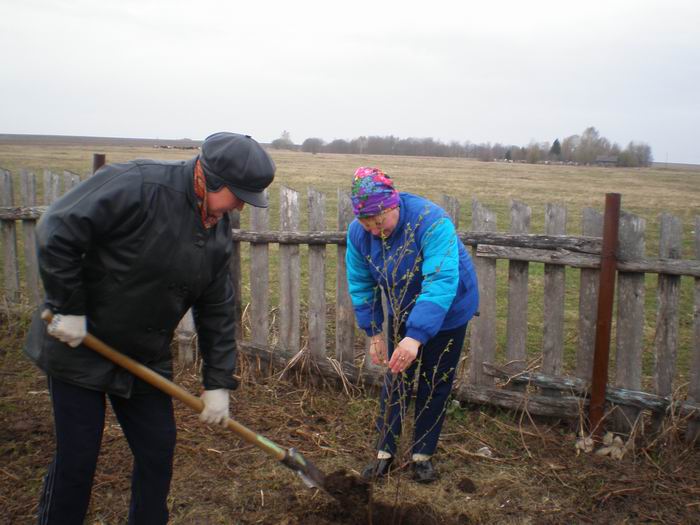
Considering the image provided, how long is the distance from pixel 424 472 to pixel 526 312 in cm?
138

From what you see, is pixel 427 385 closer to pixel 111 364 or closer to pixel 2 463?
pixel 111 364

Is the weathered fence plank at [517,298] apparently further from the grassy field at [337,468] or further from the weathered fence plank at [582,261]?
the grassy field at [337,468]

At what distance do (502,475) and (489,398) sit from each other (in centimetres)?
75

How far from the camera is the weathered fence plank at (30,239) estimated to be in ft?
20.4

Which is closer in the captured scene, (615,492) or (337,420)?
(615,492)

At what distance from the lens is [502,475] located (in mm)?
3775

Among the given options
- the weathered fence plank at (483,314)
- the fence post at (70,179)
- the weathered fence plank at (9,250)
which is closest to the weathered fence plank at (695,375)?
the weathered fence plank at (483,314)

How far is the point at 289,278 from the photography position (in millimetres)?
5047

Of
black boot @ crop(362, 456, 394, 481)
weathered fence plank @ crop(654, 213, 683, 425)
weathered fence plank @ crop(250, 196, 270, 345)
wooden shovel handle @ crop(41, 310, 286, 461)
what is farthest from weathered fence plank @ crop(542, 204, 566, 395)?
wooden shovel handle @ crop(41, 310, 286, 461)

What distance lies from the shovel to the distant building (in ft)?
190

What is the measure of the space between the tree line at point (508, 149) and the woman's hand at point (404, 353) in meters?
57.8

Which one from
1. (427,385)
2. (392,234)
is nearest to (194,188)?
(392,234)

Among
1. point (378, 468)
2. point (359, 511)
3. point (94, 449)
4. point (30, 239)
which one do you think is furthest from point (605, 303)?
point (30, 239)

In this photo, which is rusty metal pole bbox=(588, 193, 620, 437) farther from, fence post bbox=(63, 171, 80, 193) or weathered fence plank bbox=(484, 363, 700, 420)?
fence post bbox=(63, 171, 80, 193)
